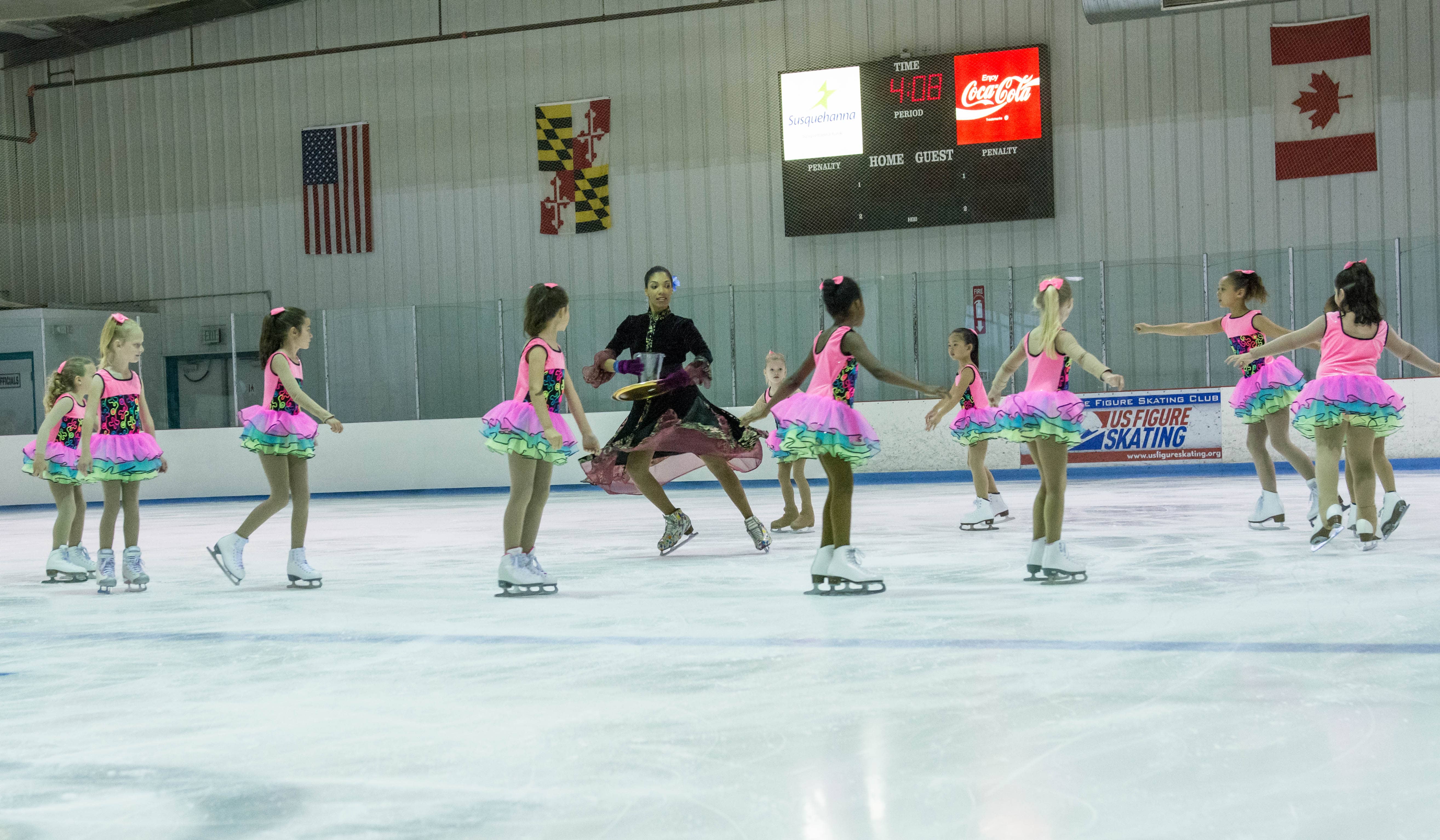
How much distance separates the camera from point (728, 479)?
21.0ft

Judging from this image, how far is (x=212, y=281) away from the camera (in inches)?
663

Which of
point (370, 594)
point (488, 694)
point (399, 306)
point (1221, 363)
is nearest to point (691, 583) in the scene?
point (370, 594)

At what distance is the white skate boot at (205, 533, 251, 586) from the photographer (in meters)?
5.41

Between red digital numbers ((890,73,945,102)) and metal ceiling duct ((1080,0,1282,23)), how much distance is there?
396 centimetres

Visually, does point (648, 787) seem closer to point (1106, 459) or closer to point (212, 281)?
point (1106, 459)

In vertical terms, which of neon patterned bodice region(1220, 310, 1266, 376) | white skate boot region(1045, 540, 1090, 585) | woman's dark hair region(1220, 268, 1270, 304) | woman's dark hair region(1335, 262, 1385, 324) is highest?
woman's dark hair region(1220, 268, 1270, 304)

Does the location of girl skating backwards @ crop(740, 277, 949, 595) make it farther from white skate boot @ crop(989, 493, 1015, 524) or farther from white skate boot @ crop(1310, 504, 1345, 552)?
white skate boot @ crop(989, 493, 1015, 524)

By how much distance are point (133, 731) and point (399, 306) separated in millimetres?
11935

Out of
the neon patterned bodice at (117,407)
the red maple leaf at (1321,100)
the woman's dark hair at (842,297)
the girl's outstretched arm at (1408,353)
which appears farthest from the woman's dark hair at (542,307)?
the red maple leaf at (1321,100)

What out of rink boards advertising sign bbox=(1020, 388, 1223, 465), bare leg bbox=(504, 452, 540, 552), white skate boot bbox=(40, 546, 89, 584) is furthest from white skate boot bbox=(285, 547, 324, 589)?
rink boards advertising sign bbox=(1020, 388, 1223, 465)

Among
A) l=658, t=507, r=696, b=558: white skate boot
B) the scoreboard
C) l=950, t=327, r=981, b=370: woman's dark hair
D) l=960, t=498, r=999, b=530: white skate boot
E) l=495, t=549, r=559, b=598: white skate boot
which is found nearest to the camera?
l=495, t=549, r=559, b=598: white skate boot

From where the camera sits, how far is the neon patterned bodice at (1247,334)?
20.9 ft

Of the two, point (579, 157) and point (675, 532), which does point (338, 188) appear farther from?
point (675, 532)

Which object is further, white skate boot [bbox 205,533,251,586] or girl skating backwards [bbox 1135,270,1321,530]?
girl skating backwards [bbox 1135,270,1321,530]
